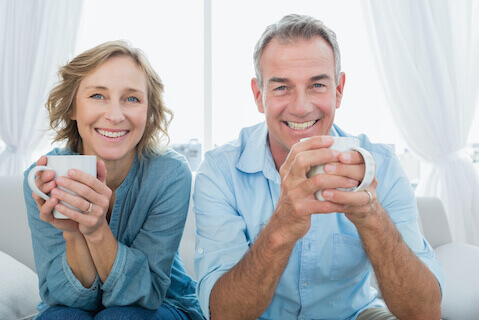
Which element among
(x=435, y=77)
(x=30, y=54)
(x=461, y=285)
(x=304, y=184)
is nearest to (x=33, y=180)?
(x=304, y=184)

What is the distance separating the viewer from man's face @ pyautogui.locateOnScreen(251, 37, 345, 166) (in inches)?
52.5

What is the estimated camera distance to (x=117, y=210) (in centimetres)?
150

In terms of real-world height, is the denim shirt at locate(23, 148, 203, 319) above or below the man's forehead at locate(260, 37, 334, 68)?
below

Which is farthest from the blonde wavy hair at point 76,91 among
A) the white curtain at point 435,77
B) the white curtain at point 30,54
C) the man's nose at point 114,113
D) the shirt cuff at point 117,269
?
the white curtain at point 435,77

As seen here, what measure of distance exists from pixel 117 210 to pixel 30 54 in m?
2.17

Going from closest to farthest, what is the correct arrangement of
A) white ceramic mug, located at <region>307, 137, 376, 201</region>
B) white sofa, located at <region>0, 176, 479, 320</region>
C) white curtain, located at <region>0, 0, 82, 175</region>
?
white ceramic mug, located at <region>307, 137, 376, 201</region> → white sofa, located at <region>0, 176, 479, 320</region> → white curtain, located at <region>0, 0, 82, 175</region>

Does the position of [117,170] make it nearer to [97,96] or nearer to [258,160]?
[97,96]

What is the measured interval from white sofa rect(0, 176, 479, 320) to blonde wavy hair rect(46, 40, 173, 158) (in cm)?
50

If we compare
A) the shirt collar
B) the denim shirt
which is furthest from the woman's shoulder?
the shirt collar

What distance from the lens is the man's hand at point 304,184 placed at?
0.90 m

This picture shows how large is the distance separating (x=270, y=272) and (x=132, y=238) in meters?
0.55

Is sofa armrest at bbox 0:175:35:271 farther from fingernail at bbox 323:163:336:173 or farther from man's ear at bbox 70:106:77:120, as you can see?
fingernail at bbox 323:163:336:173

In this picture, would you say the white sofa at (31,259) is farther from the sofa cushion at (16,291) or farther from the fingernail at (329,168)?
the fingernail at (329,168)

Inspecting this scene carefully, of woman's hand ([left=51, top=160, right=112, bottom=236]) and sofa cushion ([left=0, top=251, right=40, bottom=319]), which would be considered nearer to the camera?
woman's hand ([left=51, top=160, right=112, bottom=236])
